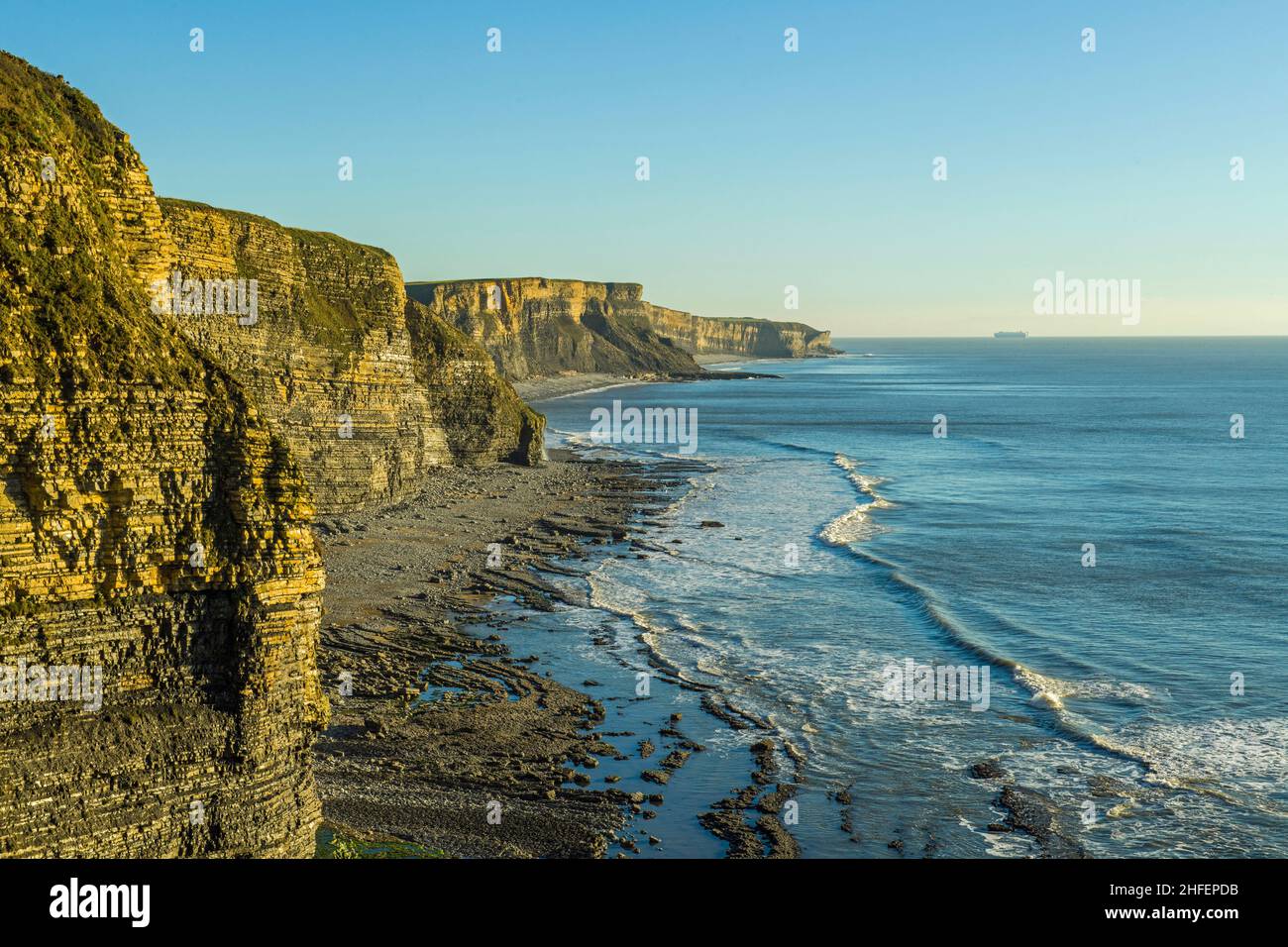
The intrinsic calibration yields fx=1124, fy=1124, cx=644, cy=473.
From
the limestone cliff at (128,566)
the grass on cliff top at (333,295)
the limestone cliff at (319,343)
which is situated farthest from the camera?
the grass on cliff top at (333,295)

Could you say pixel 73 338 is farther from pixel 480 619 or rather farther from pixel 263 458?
pixel 480 619

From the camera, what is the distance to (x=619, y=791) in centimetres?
2245

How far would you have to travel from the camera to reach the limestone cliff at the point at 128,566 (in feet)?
47.2

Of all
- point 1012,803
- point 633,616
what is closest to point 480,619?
point 633,616

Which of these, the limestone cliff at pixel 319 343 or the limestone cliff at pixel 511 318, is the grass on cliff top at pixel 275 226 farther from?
the limestone cliff at pixel 511 318

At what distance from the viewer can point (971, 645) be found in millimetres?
33781

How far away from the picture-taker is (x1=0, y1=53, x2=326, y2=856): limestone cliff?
47.2 feet

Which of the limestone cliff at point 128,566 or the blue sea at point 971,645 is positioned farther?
the blue sea at point 971,645

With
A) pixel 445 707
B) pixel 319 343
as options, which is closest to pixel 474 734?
pixel 445 707

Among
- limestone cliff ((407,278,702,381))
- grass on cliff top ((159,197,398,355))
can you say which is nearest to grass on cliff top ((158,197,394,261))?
grass on cliff top ((159,197,398,355))

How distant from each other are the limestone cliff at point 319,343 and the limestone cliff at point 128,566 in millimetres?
20795

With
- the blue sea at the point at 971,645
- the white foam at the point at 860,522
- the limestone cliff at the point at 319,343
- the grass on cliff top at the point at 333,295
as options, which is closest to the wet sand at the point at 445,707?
the blue sea at the point at 971,645

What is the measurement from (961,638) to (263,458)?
2442 cm

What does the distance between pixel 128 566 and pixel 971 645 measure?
25.4 m
